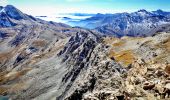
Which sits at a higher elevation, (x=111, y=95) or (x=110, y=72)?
(x=111, y=95)

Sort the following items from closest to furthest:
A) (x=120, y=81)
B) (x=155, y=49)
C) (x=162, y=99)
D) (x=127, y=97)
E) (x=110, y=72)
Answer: (x=162, y=99) → (x=127, y=97) → (x=120, y=81) → (x=110, y=72) → (x=155, y=49)

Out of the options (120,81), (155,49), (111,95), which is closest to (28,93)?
(155,49)

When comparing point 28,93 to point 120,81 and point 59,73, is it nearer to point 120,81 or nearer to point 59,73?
point 59,73

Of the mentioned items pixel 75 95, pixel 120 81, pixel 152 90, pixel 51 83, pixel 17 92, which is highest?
pixel 152 90

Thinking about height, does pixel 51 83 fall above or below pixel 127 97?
below

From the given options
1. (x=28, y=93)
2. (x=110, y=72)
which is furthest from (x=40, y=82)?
(x=110, y=72)

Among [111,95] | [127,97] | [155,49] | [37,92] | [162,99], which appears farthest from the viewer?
[37,92]

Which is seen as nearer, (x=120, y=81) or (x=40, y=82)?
(x=120, y=81)

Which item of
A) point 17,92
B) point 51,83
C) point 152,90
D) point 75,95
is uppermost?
point 152,90

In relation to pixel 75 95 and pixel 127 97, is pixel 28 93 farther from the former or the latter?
pixel 127 97
